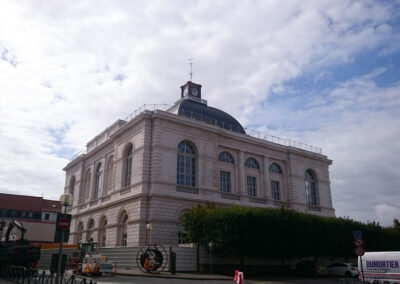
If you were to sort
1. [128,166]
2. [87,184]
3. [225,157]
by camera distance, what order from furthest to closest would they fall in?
[87,184], [225,157], [128,166]

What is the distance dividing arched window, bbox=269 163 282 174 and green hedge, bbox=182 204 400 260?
10.4m

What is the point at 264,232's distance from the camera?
91.4 feet

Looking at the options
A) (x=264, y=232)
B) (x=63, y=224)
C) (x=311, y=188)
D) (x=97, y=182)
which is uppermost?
(x=97, y=182)

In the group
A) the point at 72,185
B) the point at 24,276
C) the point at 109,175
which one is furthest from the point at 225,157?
the point at 24,276

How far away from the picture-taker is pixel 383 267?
22.6m

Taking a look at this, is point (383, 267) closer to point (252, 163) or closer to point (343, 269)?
point (343, 269)

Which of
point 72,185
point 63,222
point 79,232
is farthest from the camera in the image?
point 72,185

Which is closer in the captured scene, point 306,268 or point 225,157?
point 306,268

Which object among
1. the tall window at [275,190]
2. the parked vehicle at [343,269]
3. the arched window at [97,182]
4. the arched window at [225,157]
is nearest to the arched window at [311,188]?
the tall window at [275,190]

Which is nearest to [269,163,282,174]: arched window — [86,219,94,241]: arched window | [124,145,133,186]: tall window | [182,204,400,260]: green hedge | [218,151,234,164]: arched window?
[218,151,234,164]: arched window

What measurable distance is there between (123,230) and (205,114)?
15200mm

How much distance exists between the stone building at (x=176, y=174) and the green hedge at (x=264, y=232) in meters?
4.56

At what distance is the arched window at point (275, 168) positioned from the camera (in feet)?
139

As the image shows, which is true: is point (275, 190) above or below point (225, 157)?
below
